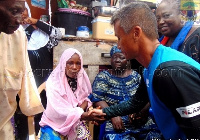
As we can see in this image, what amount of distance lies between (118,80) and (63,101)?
67 centimetres

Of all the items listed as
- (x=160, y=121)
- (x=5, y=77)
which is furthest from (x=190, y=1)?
(x=5, y=77)

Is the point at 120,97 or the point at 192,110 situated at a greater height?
the point at 192,110

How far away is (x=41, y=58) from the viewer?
2305 millimetres

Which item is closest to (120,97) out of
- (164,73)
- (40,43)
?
(40,43)

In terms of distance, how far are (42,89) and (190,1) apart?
5.70 feet

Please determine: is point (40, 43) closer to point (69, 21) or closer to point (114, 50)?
point (69, 21)

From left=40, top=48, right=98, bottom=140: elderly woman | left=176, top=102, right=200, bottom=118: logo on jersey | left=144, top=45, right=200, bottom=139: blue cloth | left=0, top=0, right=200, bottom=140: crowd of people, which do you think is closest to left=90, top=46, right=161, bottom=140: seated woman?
left=0, top=0, right=200, bottom=140: crowd of people

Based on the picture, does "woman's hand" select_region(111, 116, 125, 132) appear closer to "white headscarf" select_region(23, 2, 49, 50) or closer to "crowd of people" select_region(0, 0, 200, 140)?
"crowd of people" select_region(0, 0, 200, 140)

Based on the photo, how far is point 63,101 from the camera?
6.95 feet

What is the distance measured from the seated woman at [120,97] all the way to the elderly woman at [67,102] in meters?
0.17

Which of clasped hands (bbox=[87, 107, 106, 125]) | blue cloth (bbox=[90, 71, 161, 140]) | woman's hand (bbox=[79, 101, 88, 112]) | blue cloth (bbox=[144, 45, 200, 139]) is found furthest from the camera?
woman's hand (bbox=[79, 101, 88, 112])

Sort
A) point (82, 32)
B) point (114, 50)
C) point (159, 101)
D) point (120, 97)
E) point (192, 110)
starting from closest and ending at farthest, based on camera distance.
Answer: point (192, 110) → point (159, 101) → point (120, 97) → point (114, 50) → point (82, 32)

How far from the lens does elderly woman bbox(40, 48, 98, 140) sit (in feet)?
6.51

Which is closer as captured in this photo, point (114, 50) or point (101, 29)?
point (114, 50)
